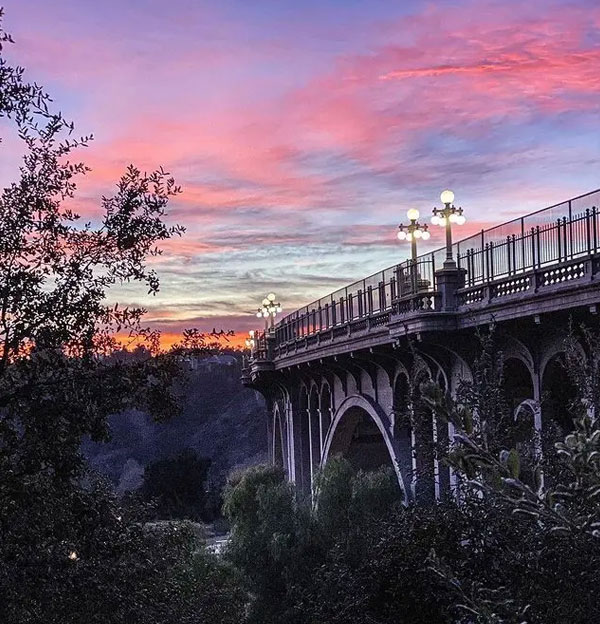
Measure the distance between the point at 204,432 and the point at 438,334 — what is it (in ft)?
424

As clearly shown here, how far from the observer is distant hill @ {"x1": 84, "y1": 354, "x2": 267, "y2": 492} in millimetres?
144125

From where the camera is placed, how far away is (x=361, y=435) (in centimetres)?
5034

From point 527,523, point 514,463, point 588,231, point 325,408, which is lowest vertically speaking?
point 325,408

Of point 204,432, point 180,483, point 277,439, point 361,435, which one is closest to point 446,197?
point 361,435

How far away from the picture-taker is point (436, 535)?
18.7m

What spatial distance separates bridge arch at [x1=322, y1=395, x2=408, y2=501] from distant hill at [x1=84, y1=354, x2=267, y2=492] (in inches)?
3306

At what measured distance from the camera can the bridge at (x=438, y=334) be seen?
2003cm

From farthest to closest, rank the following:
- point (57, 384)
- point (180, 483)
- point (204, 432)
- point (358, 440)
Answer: point (204, 432) → point (180, 483) → point (358, 440) → point (57, 384)

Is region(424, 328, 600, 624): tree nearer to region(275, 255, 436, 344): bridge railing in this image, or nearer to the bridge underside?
the bridge underside

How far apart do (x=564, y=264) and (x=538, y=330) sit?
9.22 feet

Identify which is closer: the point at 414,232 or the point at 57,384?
the point at 57,384

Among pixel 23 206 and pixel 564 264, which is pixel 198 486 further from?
pixel 23 206

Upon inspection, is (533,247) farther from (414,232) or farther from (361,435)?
(361,435)

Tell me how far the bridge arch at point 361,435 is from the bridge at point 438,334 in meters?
0.08
